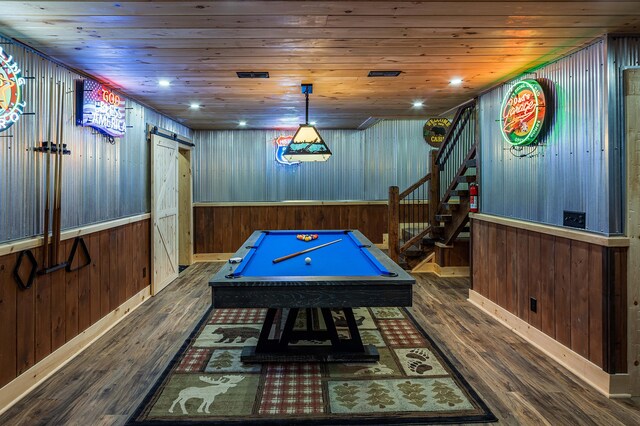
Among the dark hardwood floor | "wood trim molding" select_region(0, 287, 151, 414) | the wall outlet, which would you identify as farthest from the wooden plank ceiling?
the dark hardwood floor

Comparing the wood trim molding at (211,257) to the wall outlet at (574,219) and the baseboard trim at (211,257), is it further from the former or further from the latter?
the wall outlet at (574,219)

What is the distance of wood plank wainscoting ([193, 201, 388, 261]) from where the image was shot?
8469mm

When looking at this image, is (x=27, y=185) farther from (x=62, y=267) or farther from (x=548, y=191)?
(x=548, y=191)

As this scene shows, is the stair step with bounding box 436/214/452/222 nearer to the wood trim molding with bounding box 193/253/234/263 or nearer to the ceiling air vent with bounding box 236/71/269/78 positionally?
the ceiling air vent with bounding box 236/71/269/78

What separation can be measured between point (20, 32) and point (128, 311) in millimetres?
3181

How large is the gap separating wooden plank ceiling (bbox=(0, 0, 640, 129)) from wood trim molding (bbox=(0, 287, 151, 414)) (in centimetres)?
246

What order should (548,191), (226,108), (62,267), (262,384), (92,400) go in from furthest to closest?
(226,108) < (548,191) < (62,267) < (262,384) < (92,400)

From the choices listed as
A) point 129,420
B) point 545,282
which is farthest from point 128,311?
point 545,282

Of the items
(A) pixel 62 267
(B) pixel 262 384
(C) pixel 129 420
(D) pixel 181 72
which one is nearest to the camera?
(C) pixel 129 420

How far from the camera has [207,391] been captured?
118 inches

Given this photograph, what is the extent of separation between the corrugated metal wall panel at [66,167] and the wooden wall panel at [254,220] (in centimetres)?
288

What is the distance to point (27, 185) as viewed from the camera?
322 centimetres

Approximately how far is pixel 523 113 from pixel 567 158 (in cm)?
64

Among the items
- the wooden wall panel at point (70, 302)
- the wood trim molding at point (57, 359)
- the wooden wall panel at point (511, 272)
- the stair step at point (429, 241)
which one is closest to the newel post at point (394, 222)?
the stair step at point (429, 241)
